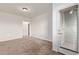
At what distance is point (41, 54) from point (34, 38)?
309mm

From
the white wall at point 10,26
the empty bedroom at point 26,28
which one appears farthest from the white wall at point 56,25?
the white wall at point 10,26

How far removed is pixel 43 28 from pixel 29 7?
452 millimetres

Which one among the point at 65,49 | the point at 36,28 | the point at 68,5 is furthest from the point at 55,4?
the point at 65,49

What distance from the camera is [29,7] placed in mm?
1496

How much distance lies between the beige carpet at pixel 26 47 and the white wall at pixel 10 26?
0.31 ft

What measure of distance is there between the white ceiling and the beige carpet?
0.46 meters

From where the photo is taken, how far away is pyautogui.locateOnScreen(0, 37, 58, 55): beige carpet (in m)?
1.47

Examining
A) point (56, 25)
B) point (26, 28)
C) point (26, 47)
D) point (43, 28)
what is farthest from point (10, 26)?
point (56, 25)

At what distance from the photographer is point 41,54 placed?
4.91 feet

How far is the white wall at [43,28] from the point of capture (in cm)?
153

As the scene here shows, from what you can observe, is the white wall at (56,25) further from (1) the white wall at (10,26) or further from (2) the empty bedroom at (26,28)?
(1) the white wall at (10,26)

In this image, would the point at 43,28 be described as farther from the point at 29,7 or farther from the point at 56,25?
the point at 29,7
